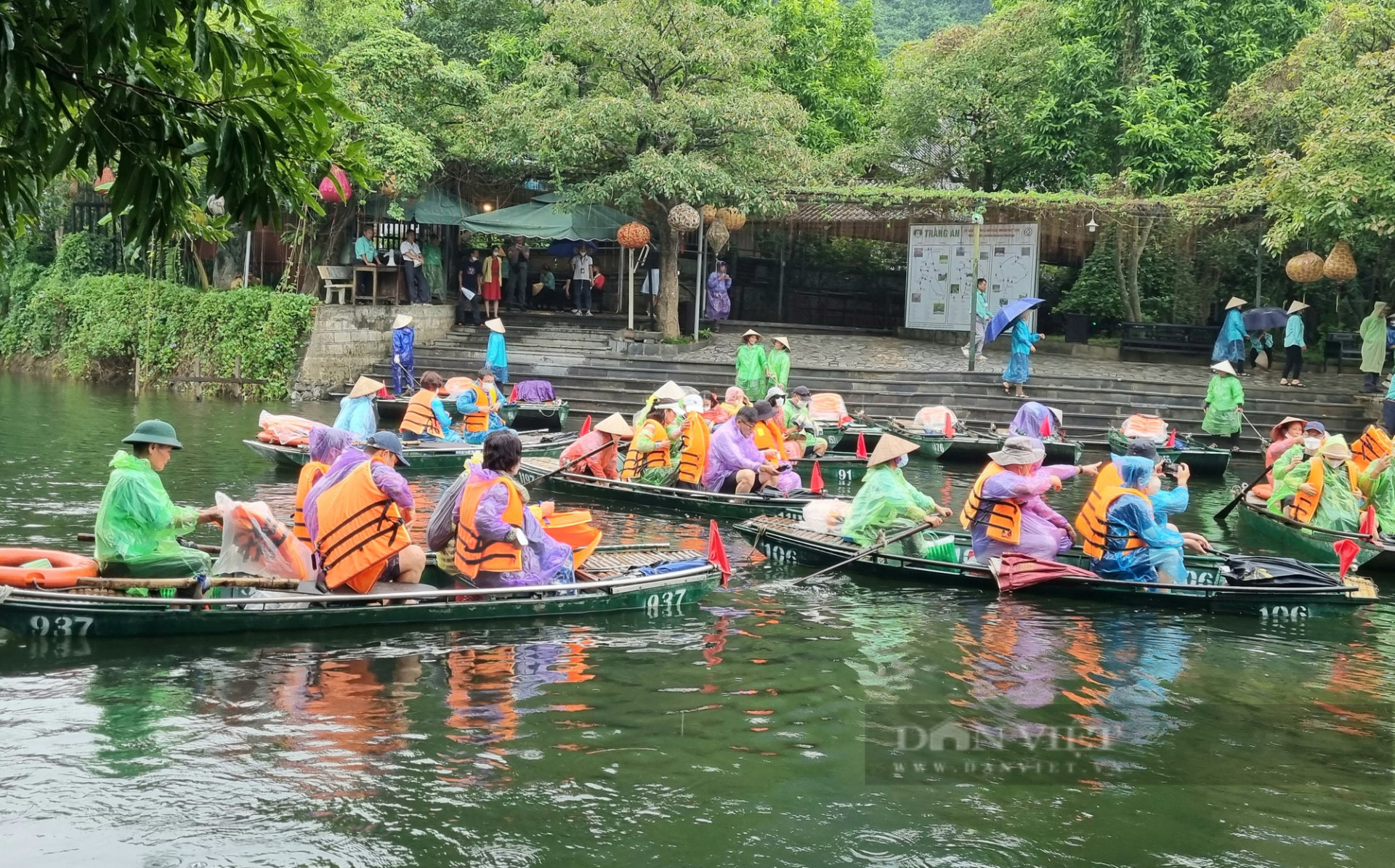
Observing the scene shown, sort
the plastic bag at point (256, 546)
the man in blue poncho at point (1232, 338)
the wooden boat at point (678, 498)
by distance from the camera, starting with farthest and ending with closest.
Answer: the man in blue poncho at point (1232, 338) < the wooden boat at point (678, 498) < the plastic bag at point (256, 546)

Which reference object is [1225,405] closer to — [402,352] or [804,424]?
[804,424]

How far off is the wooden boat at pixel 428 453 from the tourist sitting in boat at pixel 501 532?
6164mm

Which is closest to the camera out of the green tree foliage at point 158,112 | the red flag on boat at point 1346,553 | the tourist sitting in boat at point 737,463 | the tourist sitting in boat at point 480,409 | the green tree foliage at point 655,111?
the green tree foliage at point 158,112

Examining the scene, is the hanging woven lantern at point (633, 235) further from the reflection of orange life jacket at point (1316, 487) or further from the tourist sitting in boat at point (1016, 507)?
the tourist sitting in boat at point (1016, 507)

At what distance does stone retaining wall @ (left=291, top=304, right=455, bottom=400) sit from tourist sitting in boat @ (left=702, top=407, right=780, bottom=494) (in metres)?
12.4

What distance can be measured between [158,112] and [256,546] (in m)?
5.07

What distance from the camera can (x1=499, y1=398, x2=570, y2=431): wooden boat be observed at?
1959cm

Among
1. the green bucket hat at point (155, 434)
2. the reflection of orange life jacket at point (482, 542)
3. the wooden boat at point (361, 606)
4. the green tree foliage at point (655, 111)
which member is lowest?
the wooden boat at point (361, 606)

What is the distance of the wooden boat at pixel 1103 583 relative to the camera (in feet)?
32.8

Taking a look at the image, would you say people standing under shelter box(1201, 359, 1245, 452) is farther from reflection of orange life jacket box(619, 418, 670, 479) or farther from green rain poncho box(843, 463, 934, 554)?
green rain poncho box(843, 463, 934, 554)

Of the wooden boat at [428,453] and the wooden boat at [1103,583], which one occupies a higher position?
the wooden boat at [428,453]

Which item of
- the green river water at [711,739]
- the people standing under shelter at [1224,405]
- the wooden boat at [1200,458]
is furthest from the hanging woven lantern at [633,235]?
the green river water at [711,739]

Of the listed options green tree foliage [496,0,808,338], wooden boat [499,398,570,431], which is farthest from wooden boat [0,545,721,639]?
green tree foliage [496,0,808,338]

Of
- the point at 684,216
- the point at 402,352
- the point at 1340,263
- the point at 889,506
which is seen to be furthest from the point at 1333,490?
the point at 402,352
